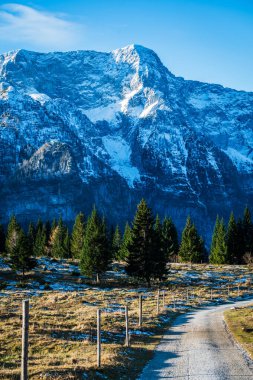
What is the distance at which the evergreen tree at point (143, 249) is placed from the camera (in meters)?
64.6

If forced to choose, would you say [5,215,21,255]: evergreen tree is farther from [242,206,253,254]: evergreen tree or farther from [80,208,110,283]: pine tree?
[242,206,253,254]: evergreen tree

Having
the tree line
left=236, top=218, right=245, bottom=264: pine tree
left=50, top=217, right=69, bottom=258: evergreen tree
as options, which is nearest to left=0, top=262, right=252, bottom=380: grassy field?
the tree line

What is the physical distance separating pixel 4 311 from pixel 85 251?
3452cm

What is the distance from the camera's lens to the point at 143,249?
65.3 m

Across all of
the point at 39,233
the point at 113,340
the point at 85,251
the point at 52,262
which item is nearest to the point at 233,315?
the point at 113,340

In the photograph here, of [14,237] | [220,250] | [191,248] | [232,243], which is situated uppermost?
[14,237]

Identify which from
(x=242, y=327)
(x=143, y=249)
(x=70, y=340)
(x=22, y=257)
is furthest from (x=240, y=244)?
(x=70, y=340)

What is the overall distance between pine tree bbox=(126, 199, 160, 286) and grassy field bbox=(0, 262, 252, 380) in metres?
2.68

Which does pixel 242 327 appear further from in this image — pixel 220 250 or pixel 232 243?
pixel 232 243

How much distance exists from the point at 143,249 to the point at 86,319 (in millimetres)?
32130

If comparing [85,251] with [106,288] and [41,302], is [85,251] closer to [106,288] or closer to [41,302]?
[106,288]

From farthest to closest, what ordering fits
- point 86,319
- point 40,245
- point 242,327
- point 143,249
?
point 40,245 < point 143,249 < point 86,319 < point 242,327

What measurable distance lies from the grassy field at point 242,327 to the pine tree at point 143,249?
74.7 ft

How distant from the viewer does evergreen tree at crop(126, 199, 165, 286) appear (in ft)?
212
